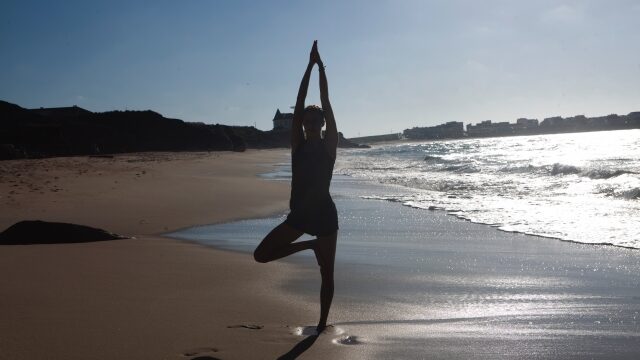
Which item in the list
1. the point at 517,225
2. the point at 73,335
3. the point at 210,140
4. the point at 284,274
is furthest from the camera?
the point at 210,140

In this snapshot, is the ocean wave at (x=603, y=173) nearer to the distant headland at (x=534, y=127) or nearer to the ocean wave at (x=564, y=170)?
the ocean wave at (x=564, y=170)

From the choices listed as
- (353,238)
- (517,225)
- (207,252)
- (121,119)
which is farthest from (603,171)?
(121,119)

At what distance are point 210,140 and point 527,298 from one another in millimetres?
53662

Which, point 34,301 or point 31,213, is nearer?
point 34,301

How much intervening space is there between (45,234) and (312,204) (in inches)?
174

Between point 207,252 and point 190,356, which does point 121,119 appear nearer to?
point 207,252

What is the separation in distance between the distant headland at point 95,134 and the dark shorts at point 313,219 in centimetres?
2465

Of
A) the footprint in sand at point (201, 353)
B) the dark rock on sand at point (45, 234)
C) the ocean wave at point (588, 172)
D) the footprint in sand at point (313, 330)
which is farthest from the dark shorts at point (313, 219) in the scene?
the ocean wave at point (588, 172)

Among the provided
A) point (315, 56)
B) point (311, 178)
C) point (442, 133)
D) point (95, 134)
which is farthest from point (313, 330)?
point (442, 133)

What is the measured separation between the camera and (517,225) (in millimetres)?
9109

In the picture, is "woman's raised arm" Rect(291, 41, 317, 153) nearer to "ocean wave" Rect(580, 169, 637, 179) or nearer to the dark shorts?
the dark shorts

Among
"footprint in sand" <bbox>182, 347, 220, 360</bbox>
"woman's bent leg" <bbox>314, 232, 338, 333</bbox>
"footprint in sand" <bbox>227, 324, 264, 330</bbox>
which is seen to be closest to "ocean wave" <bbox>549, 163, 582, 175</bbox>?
"woman's bent leg" <bbox>314, 232, 338, 333</bbox>

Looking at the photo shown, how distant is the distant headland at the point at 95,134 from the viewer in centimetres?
3269

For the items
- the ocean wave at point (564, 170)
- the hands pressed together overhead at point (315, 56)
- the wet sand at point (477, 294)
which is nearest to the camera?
the wet sand at point (477, 294)
